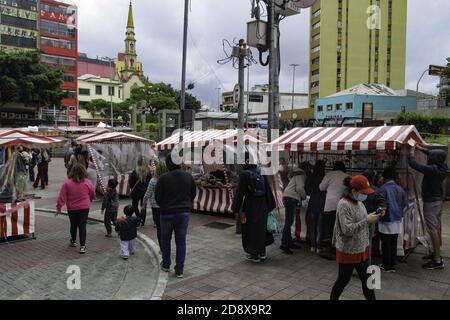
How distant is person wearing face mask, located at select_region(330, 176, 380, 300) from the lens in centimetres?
437

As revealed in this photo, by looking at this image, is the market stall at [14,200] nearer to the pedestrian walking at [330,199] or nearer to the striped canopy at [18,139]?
the striped canopy at [18,139]

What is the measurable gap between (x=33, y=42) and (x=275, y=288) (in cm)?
6324

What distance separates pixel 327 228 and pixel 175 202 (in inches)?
105

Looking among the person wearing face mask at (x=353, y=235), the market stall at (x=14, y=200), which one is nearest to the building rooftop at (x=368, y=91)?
the market stall at (x=14, y=200)

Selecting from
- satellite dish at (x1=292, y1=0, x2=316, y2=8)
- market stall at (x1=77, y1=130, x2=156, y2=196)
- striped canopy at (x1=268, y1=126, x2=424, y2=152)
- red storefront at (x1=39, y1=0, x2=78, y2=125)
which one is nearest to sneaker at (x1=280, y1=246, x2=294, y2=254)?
striped canopy at (x1=268, y1=126, x2=424, y2=152)

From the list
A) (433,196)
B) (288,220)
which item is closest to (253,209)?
(288,220)

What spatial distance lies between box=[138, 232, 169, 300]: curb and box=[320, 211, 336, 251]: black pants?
2.72m

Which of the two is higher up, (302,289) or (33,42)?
(33,42)

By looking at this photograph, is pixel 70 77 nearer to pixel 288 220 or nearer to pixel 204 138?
pixel 204 138

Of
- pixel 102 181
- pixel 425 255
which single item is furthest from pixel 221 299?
pixel 102 181

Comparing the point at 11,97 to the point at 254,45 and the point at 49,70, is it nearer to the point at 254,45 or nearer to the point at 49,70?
the point at 49,70

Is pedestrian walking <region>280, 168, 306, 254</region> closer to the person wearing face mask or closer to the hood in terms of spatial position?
the hood

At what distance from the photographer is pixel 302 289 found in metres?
5.50

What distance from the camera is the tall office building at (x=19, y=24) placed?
55.5m
